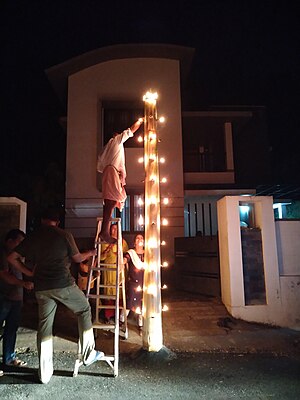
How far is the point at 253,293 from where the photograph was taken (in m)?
6.12

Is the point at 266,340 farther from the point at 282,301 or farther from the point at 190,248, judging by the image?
the point at 190,248

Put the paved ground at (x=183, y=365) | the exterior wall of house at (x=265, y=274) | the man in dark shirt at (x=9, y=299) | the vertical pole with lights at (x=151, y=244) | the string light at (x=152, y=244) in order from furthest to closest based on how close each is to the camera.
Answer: the exterior wall of house at (x=265, y=274) < the string light at (x=152, y=244) < the vertical pole with lights at (x=151, y=244) < the man in dark shirt at (x=9, y=299) < the paved ground at (x=183, y=365)

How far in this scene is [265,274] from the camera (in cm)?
619

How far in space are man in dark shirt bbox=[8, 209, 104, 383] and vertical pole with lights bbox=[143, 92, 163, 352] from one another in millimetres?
895

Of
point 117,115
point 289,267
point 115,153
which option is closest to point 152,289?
point 115,153

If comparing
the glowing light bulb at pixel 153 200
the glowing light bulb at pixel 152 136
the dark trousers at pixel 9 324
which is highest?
the glowing light bulb at pixel 152 136

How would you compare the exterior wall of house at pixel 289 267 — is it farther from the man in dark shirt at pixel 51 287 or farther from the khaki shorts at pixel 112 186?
the man in dark shirt at pixel 51 287

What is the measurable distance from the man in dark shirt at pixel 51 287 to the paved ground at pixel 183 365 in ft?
1.02

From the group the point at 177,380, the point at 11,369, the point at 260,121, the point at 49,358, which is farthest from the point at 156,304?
the point at 260,121

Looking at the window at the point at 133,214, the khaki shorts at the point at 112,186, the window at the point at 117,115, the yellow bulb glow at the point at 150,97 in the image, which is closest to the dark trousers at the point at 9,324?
the khaki shorts at the point at 112,186

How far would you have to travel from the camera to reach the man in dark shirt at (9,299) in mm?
4062

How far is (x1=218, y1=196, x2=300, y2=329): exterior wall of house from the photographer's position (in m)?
6.02

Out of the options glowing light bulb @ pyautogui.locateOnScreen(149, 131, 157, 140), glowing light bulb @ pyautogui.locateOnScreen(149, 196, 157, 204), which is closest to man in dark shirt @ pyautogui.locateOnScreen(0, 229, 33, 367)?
glowing light bulb @ pyautogui.locateOnScreen(149, 196, 157, 204)

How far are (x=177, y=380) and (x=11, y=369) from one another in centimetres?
Answer: 219
